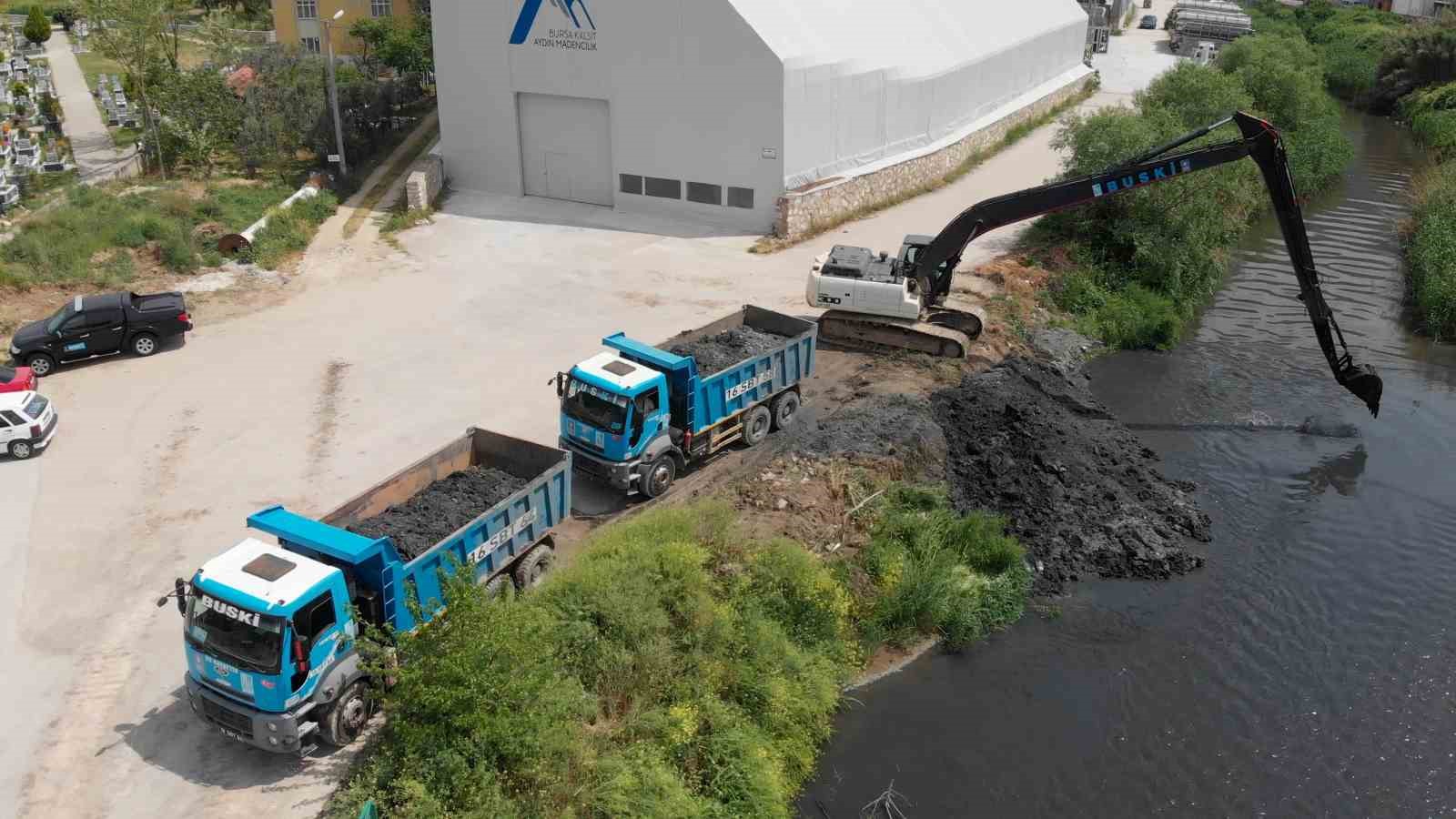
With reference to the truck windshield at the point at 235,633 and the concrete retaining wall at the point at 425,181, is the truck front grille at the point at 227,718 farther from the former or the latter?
the concrete retaining wall at the point at 425,181

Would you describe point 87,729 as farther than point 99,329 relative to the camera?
No

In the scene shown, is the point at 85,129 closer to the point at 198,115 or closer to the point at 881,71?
the point at 198,115

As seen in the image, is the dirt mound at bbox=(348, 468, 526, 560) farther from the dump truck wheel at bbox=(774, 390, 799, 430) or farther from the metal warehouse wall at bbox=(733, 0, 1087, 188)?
the metal warehouse wall at bbox=(733, 0, 1087, 188)

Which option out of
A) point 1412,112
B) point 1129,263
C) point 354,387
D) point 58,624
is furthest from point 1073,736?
point 1412,112

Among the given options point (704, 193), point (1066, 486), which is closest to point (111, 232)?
point (704, 193)

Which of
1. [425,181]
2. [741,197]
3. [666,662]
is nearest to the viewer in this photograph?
[666,662]

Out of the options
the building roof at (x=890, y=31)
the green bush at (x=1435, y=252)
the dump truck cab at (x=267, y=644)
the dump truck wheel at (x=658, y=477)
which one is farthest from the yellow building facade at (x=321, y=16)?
the dump truck cab at (x=267, y=644)
